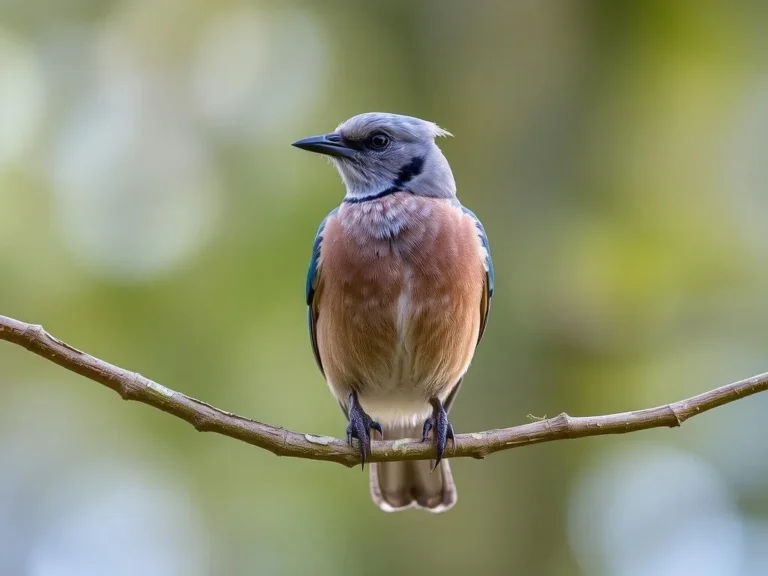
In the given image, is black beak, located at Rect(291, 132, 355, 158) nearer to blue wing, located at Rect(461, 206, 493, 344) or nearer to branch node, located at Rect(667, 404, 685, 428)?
blue wing, located at Rect(461, 206, 493, 344)

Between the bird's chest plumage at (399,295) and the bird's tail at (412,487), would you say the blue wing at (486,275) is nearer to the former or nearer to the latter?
the bird's chest plumage at (399,295)

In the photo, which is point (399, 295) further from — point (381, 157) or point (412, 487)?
point (412, 487)

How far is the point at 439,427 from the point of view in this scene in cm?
566

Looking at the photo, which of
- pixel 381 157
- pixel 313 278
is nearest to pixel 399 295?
pixel 313 278

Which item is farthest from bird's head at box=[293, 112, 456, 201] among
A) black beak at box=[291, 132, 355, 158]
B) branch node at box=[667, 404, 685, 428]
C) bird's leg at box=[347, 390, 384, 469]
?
branch node at box=[667, 404, 685, 428]

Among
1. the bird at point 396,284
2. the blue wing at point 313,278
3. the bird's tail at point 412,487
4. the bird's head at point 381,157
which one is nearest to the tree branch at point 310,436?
the bird at point 396,284

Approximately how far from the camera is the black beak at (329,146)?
21.1 ft

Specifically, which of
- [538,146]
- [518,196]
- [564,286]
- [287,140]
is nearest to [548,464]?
[564,286]

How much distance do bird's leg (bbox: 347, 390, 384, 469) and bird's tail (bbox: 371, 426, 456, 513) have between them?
3.32ft

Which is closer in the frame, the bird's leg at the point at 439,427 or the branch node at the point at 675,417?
the branch node at the point at 675,417

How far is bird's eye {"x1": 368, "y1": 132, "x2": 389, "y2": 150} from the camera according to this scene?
6582mm

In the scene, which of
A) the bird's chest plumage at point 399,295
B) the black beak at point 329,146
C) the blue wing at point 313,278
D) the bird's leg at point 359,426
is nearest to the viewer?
the bird's leg at point 359,426

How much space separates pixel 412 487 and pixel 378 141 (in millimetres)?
2538

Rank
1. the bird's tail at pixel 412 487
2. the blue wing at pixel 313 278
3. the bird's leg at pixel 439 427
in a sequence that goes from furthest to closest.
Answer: the bird's tail at pixel 412 487
the blue wing at pixel 313 278
the bird's leg at pixel 439 427
